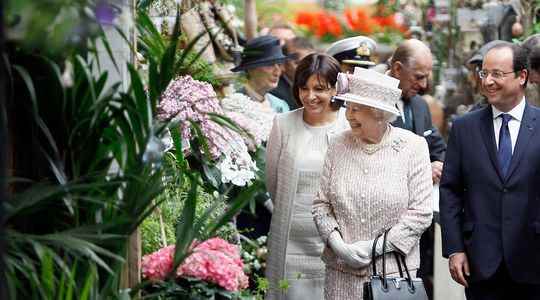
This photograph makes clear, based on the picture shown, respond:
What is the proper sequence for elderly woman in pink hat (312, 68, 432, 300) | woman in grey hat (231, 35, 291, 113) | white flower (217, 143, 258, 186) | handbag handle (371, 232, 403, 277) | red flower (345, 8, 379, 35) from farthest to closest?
1. red flower (345, 8, 379, 35)
2. woman in grey hat (231, 35, 291, 113)
3. white flower (217, 143, 258, 186)
4. elderly woman in pink hat (312, 68, 432, 300)
5. handbag handle (371, 232, 403, 277)

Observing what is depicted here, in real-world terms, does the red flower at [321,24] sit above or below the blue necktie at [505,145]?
above

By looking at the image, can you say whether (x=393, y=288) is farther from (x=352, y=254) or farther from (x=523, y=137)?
(x=523, y=137)

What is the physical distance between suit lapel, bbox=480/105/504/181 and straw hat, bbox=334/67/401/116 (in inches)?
20.2

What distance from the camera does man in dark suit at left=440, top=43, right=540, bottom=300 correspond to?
6.77 m

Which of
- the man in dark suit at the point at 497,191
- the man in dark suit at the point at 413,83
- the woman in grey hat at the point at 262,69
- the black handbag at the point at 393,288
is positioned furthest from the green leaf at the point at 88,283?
the woman in grey hat at the point at 262,69

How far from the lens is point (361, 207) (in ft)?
22.1

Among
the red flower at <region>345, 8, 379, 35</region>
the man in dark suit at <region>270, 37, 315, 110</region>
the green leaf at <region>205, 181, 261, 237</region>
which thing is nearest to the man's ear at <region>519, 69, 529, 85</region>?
the green leaf at <region>205, 181, 261, 237</region>

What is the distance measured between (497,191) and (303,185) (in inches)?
51.6

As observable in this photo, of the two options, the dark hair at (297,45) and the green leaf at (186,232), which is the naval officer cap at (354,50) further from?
the green leaf at (186,232)

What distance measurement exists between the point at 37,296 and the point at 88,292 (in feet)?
0.62

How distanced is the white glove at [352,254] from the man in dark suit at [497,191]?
58 centimetres

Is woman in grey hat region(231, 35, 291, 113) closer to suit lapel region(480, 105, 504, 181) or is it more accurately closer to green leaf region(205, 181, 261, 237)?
suit lapel region(480, 105, 504, 181)

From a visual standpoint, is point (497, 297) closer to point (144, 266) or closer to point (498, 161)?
point (498, 161)

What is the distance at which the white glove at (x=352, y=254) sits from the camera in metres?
6.65
